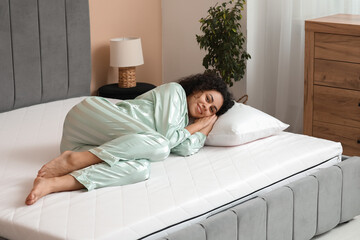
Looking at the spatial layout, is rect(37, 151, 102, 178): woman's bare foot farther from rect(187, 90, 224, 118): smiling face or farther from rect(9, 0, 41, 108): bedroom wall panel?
rect(9, 0, 41, 108): bedroom wall panel

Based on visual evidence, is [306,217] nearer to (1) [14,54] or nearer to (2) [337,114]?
(2) [337,114]

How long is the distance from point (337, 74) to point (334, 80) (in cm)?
4

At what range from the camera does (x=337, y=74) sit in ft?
10.9

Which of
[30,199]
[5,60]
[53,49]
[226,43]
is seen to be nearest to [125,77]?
[53,49]

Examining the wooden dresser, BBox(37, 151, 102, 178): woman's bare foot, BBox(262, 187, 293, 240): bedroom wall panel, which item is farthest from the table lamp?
BBox(262, 187, 293, 240): bedroom wall panel

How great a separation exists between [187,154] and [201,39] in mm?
1414

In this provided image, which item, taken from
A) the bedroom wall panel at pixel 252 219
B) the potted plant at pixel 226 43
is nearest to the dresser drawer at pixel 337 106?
the potted plant at pixel 226 43

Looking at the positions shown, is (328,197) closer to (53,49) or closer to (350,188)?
(350,188)

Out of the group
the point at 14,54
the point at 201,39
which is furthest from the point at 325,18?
the point at 14,54

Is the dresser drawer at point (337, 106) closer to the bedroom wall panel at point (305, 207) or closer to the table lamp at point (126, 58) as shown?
the bedroom wall panel at point (305, 207)

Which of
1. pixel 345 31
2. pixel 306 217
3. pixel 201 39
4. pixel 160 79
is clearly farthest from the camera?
pixel 160 79

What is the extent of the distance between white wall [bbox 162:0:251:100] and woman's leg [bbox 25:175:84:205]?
2.13 meters

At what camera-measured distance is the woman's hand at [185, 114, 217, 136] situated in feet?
8.77

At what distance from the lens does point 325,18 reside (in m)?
3.45
